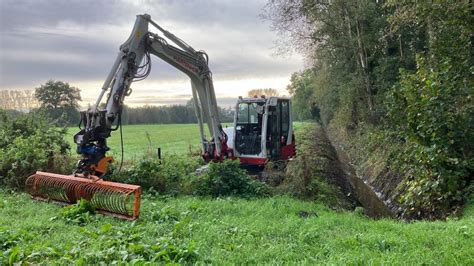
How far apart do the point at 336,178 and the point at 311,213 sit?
530cm

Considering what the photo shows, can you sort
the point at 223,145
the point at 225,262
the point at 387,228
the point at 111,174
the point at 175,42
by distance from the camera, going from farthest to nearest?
the point at 223,145, the point at 175,42, the point at 111,174, the point at 387,228, the point at 225,262

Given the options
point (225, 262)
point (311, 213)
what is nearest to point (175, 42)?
point (311, 213)

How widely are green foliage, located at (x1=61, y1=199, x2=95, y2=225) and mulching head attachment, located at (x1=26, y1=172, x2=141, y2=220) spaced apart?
16 centimetres

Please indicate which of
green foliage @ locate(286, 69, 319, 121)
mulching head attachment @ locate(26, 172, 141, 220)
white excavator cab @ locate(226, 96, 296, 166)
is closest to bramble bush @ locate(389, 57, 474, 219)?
white excavator cab @ locate(226, 96, 296, 166)

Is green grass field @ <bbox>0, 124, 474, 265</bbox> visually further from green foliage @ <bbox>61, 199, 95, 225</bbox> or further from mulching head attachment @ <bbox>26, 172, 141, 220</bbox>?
mulching head attachment @ <bbox>26, 172, 141, 220</bbox>

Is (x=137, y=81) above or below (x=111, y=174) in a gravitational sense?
above

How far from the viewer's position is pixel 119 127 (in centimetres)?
844

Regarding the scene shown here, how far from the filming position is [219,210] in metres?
7.14

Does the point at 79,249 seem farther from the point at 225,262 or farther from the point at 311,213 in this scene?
the point at 311,213

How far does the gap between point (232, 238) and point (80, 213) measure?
284 cm

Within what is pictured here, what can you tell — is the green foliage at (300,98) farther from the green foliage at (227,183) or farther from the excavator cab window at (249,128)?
the green foliage at (227,183)

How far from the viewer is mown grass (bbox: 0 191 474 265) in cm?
450

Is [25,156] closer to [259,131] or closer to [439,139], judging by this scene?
[259,131]

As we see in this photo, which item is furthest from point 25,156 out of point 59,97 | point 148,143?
point 59,97
